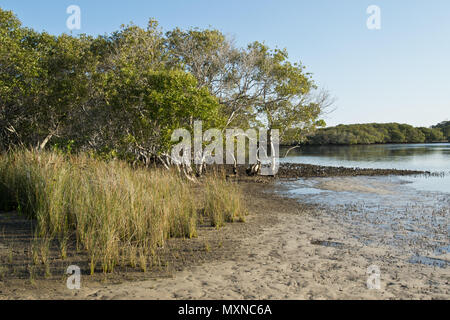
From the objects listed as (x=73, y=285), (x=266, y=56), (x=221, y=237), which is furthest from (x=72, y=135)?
(x=73, y=285)

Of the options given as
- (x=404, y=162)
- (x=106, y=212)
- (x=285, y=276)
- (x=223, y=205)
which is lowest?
(x=285, y=276)

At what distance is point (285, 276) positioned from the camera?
5059 millimetres

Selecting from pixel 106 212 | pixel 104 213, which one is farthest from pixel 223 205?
pixel 104 213

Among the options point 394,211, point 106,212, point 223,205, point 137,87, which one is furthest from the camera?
point 137,87

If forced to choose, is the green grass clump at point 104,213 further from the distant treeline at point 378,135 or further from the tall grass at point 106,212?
the distant treeline at point 378,135

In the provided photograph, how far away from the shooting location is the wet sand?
437 centimetres

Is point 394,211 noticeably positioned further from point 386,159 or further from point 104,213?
point 386,159

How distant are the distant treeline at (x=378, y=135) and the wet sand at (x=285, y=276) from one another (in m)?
75.3

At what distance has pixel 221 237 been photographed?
7309mm

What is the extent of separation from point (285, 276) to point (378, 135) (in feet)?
304

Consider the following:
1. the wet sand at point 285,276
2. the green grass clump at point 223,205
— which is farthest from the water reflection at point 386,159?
the wet sand at point 285,276

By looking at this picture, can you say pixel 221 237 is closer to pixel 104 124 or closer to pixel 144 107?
pixel 144 107
